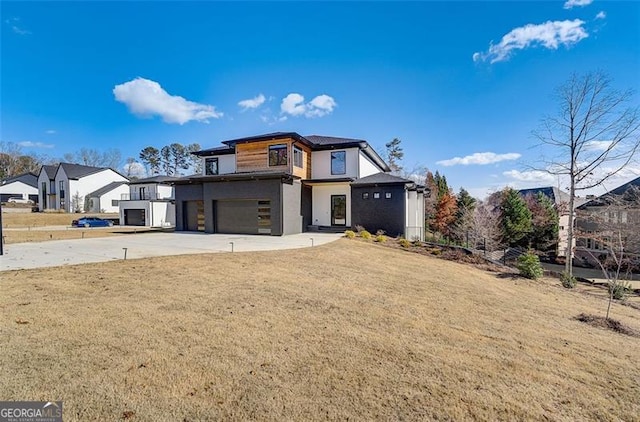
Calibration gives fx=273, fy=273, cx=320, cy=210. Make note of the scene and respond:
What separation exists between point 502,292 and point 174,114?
26182 mm

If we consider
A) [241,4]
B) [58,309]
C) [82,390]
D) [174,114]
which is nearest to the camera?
[82,390]

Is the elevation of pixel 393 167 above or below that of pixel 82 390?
above

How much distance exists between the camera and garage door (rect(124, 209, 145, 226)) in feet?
109

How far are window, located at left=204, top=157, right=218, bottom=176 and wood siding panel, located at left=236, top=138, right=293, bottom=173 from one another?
3.64 m

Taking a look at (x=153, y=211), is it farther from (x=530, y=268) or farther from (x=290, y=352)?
(x=530, y=268)

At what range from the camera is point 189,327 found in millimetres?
4340

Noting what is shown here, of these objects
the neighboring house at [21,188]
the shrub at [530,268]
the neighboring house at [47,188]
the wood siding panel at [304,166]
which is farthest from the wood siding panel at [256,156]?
the neighboring house at [21,188]

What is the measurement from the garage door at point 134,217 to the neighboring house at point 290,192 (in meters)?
16.7

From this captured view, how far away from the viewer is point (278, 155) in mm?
18859

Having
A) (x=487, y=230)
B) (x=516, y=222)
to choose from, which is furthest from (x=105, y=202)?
(x=516, y=222)

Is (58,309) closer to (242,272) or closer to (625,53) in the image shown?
(242,272)

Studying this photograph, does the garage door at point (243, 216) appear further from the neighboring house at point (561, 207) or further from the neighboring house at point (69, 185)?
the neighboring house at point (69, 185)

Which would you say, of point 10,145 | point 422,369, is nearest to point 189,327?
point 422,369

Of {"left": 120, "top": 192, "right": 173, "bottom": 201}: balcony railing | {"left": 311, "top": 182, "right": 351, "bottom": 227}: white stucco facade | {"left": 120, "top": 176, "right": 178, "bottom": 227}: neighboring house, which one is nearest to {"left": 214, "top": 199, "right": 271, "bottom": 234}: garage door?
{"left": 311, "top": 182, "right": 351, "bottom": 227}: white stucco facade
